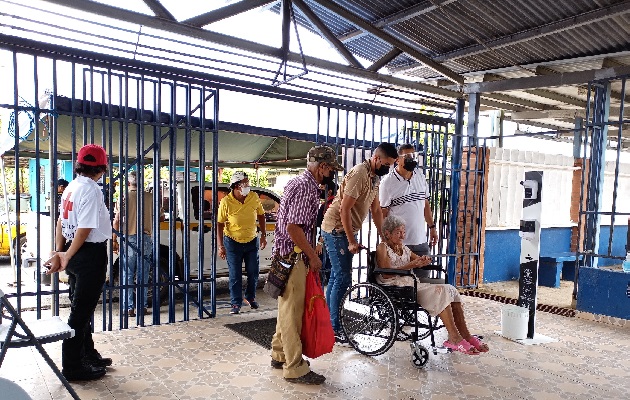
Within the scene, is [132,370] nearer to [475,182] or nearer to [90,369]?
[90,369]

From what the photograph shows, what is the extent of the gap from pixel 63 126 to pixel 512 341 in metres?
5.98

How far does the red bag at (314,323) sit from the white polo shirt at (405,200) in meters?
1.61

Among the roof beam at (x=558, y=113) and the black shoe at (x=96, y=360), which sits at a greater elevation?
the roof beam at (x=558, y=113)

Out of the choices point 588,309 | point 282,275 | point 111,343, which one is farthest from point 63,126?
point 588,309

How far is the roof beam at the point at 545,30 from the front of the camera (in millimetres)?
4762

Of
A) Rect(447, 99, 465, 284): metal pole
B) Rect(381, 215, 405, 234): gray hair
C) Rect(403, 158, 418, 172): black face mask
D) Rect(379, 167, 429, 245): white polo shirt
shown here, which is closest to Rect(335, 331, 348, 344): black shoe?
Rect(381, 215, 405, 234): gray hair

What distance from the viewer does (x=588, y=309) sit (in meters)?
5.29

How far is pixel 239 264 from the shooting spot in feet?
17.7

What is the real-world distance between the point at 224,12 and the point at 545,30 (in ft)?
11.8

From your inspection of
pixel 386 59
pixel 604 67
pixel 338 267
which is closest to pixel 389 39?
pixel 386 59

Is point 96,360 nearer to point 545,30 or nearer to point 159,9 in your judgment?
point 159,9

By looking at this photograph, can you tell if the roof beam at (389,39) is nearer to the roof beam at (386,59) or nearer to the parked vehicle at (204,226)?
the roof beam at (386,59)

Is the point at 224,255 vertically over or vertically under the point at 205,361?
over

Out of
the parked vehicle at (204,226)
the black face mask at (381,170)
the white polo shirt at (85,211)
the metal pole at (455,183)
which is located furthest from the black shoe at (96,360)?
the metal pole at (455,183)
